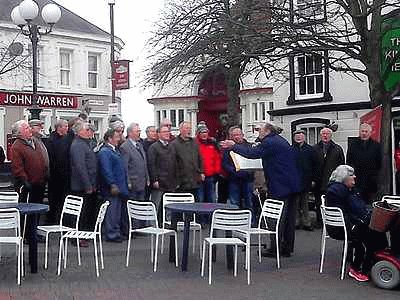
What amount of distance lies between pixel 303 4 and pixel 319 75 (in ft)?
20.3

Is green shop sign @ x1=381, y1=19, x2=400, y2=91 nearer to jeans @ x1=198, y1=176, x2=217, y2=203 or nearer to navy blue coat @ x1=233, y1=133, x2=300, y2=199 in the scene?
jeans @ x1=198, y1=176, x2=217, y2=203

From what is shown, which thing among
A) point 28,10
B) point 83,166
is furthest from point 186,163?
point 28,10

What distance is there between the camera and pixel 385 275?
892 centimetres

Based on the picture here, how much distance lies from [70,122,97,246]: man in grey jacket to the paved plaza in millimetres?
1169

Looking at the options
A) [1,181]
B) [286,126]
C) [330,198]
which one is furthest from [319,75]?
[330,198]

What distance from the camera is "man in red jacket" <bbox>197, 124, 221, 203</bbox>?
14.5 m

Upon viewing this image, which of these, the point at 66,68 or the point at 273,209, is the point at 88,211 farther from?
the point at 66,68

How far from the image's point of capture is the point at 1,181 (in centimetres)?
1720

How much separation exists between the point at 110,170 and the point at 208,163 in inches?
111

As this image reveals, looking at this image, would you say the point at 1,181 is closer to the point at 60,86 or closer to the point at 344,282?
the point at 344,282

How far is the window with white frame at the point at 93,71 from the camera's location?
134 feet

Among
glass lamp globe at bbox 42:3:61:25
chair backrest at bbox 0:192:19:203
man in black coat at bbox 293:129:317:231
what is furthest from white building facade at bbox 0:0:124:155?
chair backrest at bbox 0:192:19:203

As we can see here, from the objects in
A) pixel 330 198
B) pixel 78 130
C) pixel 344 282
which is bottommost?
pixel 344 282

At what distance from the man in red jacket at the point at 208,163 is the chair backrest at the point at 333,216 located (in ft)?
16.7
